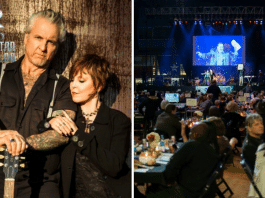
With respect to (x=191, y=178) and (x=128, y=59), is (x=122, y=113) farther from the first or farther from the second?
(x=191, y=178)

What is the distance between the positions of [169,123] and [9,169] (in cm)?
102

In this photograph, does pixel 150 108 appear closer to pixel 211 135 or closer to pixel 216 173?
pixel 211 135

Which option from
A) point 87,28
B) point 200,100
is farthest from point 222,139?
point 87,28

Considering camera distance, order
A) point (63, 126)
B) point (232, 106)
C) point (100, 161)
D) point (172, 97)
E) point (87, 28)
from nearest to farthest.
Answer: point (63, 126) < point (100, 161) < point (87, 28) < point (232, 106) < point (172, 97)

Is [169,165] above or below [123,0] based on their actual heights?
below

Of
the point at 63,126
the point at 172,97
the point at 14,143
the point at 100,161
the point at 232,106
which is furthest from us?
the point at 172,97

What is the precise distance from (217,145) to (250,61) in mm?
571

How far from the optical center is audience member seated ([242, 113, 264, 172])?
197 centimetres

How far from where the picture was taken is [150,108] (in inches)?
83.8

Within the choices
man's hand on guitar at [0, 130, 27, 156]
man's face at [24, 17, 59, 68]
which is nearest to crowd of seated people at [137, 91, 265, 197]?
man's face at [24, 17, 59, 68]

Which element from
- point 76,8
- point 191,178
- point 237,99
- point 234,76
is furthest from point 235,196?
point 76,8

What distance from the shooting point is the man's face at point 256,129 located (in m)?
1.98

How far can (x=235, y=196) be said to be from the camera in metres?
2.00

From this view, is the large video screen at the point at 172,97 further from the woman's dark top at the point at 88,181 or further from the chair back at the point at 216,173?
the woman's dark top at the point at 88,181
